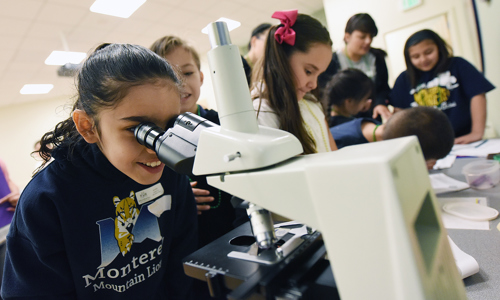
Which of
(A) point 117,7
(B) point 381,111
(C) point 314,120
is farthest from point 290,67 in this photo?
(A) point 117,7

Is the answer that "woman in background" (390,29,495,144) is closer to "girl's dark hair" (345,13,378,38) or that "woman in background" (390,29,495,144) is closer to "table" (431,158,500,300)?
"girl's dark hair" (345,13,378,38)

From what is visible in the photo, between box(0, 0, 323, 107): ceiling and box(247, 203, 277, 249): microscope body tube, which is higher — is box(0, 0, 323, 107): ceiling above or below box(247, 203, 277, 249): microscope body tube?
above

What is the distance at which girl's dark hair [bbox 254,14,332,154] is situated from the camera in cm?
110

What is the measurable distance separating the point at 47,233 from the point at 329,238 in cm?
72

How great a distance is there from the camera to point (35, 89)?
17.2ft

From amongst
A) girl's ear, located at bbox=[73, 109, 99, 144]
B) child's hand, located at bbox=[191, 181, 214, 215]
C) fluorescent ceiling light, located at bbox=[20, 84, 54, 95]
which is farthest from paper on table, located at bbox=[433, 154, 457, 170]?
fluorescent ceiling light, located at bbox=[20, 84, 54, 95]

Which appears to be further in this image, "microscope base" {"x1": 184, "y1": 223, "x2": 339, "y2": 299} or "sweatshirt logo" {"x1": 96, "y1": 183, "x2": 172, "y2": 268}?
"sweatshirt logo" {"x1": 96, "y1": 183, "x2": 172, "y2": 268}

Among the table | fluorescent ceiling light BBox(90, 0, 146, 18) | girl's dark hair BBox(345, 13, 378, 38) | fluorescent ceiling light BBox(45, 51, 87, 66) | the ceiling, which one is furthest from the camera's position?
fluorescent ceiling light BBox(45, 51, 87, 66)

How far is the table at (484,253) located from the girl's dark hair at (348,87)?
876 mm

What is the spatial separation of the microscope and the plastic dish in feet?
2.06

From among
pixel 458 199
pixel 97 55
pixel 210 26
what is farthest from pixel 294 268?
pixel 458 199

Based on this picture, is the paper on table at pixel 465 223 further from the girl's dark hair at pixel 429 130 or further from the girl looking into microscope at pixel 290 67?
the girl looking into microscope at pixel 290 67

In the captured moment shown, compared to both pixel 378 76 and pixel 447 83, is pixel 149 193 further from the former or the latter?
pixel 378 76

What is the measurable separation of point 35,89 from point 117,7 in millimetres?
3220
